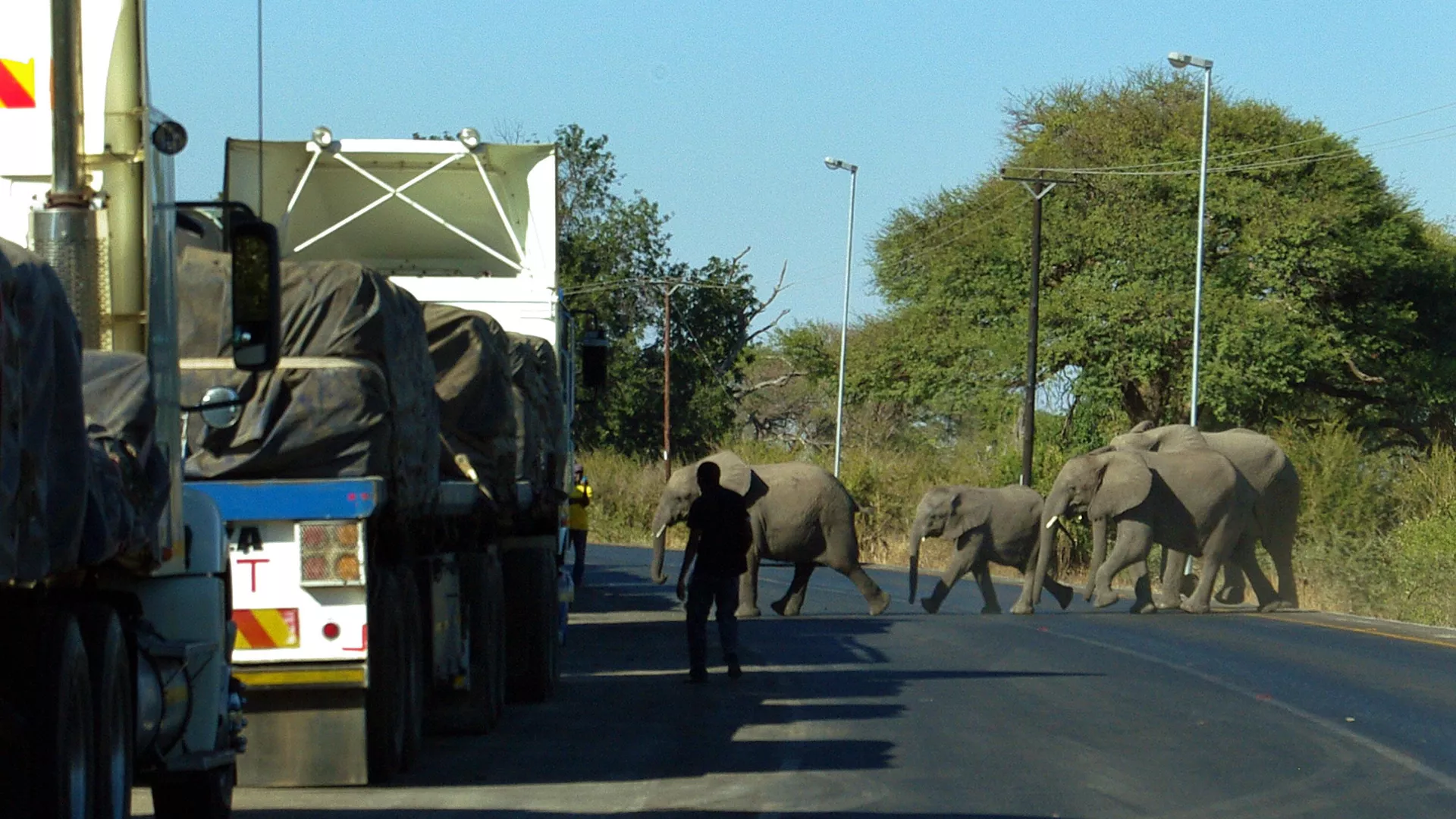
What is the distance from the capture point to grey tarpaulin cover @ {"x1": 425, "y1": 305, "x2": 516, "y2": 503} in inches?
480

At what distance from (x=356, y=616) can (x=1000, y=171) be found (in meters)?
46.9

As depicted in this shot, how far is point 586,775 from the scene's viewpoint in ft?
34.3

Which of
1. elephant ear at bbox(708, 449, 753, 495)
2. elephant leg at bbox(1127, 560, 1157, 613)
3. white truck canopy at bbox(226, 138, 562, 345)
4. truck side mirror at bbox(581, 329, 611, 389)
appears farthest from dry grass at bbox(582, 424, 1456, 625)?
white truck canopy at bbox(226, 138, 562, 345)

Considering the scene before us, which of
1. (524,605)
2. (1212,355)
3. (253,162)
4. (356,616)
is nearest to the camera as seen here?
(356,616)

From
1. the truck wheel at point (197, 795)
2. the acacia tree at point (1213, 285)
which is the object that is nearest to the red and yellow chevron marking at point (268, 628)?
the truck wheel at point (197, 795)

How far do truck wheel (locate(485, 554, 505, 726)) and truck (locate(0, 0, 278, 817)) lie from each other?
14.4 feet

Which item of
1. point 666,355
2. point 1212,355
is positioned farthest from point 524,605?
point 666,355

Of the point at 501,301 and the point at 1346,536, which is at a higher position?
the point at 501,301

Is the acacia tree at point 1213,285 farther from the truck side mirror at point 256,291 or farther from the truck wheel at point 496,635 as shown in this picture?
the truck side mirror at point 256,291

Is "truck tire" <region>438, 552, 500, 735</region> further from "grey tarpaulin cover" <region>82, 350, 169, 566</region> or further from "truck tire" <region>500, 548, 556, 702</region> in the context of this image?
"grey tarpaulin cover" <region>82, 350, 169, 566</region>

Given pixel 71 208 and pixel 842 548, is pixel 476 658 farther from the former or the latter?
Result: pixel 842 548

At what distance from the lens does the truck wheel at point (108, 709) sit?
631cm

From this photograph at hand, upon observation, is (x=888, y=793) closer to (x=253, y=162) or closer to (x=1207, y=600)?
(x=253, y=162)

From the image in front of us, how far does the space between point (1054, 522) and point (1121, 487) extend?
0.98 metres
